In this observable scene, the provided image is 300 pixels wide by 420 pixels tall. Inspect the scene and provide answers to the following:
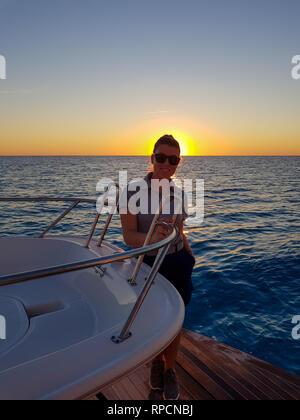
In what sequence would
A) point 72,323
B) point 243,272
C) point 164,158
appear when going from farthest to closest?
1. point 243,272
2. point 164,158
3. point 72,323

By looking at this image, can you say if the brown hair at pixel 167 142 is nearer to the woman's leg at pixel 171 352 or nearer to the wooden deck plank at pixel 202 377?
the woman's leg at pixel 171 352

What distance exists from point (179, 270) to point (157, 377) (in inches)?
31.2

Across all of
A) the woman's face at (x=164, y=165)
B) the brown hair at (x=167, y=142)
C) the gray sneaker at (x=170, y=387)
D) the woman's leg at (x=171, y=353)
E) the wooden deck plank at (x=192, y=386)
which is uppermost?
the brown hair at (x=167, y=142)

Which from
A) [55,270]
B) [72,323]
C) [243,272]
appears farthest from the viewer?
[243,272]

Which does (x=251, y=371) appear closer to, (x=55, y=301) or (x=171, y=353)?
(x=171, y=353)

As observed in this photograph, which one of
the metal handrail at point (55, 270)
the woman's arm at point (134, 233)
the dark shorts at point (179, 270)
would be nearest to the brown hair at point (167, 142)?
the woman's arm at point (134, 233)

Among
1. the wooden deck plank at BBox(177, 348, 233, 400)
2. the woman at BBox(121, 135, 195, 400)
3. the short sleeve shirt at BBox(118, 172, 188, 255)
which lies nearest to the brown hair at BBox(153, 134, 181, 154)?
the woman at BBox(121, 135, 195, 400)

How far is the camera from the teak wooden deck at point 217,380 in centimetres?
202

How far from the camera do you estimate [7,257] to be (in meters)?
2.76

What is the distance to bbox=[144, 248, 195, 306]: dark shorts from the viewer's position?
2.14 m

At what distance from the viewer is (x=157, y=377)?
2012 millimetres

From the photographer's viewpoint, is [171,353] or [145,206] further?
[145,206]

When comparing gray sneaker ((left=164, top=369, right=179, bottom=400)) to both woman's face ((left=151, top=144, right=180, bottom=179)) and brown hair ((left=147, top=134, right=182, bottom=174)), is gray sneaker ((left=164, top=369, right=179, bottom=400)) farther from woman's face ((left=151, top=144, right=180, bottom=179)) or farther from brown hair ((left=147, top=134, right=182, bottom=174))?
brown hair ((left=147, top=134, right=182, bottom=174))

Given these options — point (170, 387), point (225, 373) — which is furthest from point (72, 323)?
point (225, 373)
